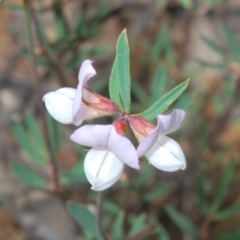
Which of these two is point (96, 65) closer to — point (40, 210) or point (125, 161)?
point (40, 210)

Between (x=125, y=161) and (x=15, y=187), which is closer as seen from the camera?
(x=125, y=161)

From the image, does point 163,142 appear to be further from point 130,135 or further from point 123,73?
point 130,135

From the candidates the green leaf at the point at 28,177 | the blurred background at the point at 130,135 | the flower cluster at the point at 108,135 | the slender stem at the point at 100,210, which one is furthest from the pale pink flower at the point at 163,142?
the green leaf at the point at 28,177

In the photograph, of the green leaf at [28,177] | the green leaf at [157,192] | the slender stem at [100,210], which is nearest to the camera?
the slender stem at [100,210]

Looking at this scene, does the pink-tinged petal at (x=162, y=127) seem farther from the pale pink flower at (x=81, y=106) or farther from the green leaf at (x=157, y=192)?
the green leaf at (x=157, y=192)

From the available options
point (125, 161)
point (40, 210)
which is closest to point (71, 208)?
point (125, 161)

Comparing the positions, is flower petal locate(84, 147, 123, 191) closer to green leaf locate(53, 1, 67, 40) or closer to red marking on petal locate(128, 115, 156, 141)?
red marking on petal locate(128, 115, 156, 141)

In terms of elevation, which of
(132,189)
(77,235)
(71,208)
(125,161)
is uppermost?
(125,161)
